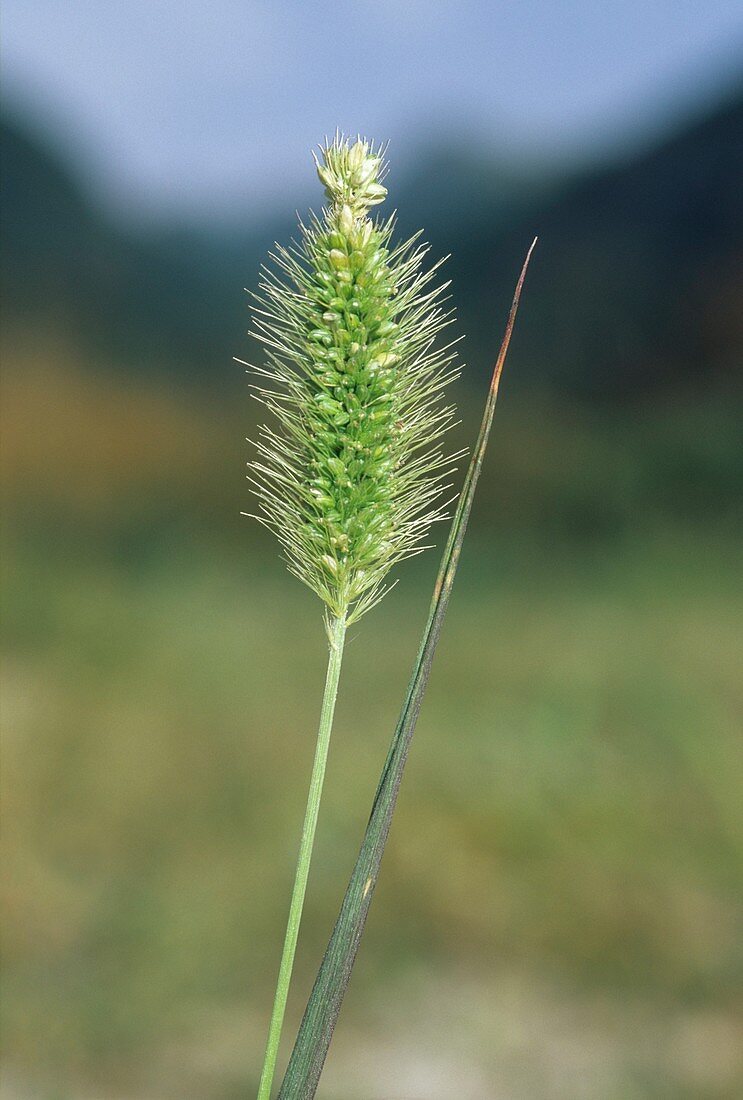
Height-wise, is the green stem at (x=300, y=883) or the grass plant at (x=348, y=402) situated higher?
the grass plant at (x=348, y=402)

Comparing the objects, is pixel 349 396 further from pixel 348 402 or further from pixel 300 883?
pixel 300 883

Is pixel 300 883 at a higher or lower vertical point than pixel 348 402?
lower

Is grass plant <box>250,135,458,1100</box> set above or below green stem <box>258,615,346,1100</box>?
above

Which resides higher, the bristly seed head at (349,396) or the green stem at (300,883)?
the bristly seed head at (349,396)

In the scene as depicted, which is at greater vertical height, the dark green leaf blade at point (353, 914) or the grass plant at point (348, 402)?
the grass plant at point (348, 402)

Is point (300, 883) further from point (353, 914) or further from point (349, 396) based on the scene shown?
point (349, 396)

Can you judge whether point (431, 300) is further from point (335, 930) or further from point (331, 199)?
point (335, 930)

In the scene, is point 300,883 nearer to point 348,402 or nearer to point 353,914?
point 353,914

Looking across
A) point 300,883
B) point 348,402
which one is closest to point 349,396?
point 348,402

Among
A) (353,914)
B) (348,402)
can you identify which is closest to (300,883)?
(353,914)
